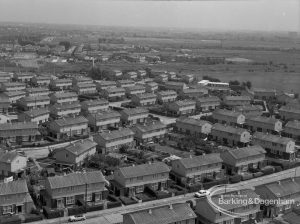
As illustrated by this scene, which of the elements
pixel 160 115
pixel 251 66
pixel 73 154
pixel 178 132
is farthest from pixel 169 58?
pixel 73 154

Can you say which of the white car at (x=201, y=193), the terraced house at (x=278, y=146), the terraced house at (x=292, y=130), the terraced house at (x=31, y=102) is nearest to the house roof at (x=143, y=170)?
the white car at (x=201, y=193)

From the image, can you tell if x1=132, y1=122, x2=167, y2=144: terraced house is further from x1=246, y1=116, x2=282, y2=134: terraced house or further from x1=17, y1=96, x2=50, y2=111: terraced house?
x1=17, y1=96, x2=50, y2=111: terraced house

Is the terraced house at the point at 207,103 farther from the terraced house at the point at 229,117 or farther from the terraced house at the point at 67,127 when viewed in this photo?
the terraced house at the point at 67,127

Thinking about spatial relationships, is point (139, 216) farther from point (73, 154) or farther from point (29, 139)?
point (29, 139)

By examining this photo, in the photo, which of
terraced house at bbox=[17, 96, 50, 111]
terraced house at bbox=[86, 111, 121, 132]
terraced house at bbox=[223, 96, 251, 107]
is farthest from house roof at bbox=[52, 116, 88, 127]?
terraced house at bbox=[223, 96, 251, 107]

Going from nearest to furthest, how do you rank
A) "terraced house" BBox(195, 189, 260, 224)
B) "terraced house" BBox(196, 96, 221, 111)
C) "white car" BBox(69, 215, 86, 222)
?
"terraced house" BBox(195, 189, 260, 224) < "white car" BBox(69, 215, 86, 222) < "terraced house" BBox(196, 96, 221, 111)

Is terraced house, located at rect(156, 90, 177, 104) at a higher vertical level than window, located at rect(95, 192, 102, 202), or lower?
higher
